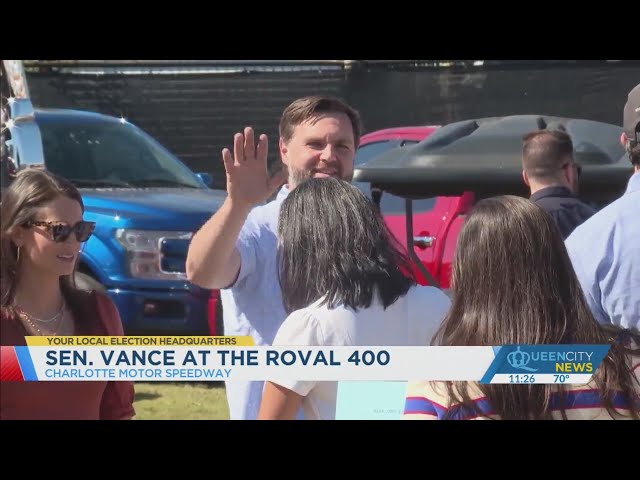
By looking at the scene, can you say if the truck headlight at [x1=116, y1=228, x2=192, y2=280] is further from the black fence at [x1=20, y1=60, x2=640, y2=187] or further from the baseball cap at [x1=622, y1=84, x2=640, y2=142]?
the baseball cap at [x1=622, y1=84, x2=640, y2=142]

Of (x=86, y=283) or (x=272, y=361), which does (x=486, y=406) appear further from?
(x=86, y=283)

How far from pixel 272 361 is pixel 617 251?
4.62 feet

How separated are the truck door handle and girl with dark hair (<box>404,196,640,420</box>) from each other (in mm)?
200

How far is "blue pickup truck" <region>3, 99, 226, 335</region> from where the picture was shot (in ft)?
12.9

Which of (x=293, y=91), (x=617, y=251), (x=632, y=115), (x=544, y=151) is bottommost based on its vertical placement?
(x=617, y=251)

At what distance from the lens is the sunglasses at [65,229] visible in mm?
3898

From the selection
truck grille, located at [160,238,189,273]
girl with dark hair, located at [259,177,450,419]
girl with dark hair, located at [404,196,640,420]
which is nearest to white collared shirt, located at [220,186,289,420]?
girl with dark hair, located at [259,177,450,419]

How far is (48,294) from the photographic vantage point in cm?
392

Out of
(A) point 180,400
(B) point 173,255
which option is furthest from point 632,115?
(A) point 180,400

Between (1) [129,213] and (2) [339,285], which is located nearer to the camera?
(2) [339,285]

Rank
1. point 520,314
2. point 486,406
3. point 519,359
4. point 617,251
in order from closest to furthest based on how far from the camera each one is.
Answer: point 486,406, point 520,314, point 519,359, point 617,251

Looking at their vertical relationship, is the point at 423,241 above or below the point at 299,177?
below

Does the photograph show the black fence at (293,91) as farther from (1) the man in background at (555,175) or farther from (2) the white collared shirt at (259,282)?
(2) the white collared shirt at (259,282)

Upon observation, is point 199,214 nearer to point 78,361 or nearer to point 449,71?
point 78,361
